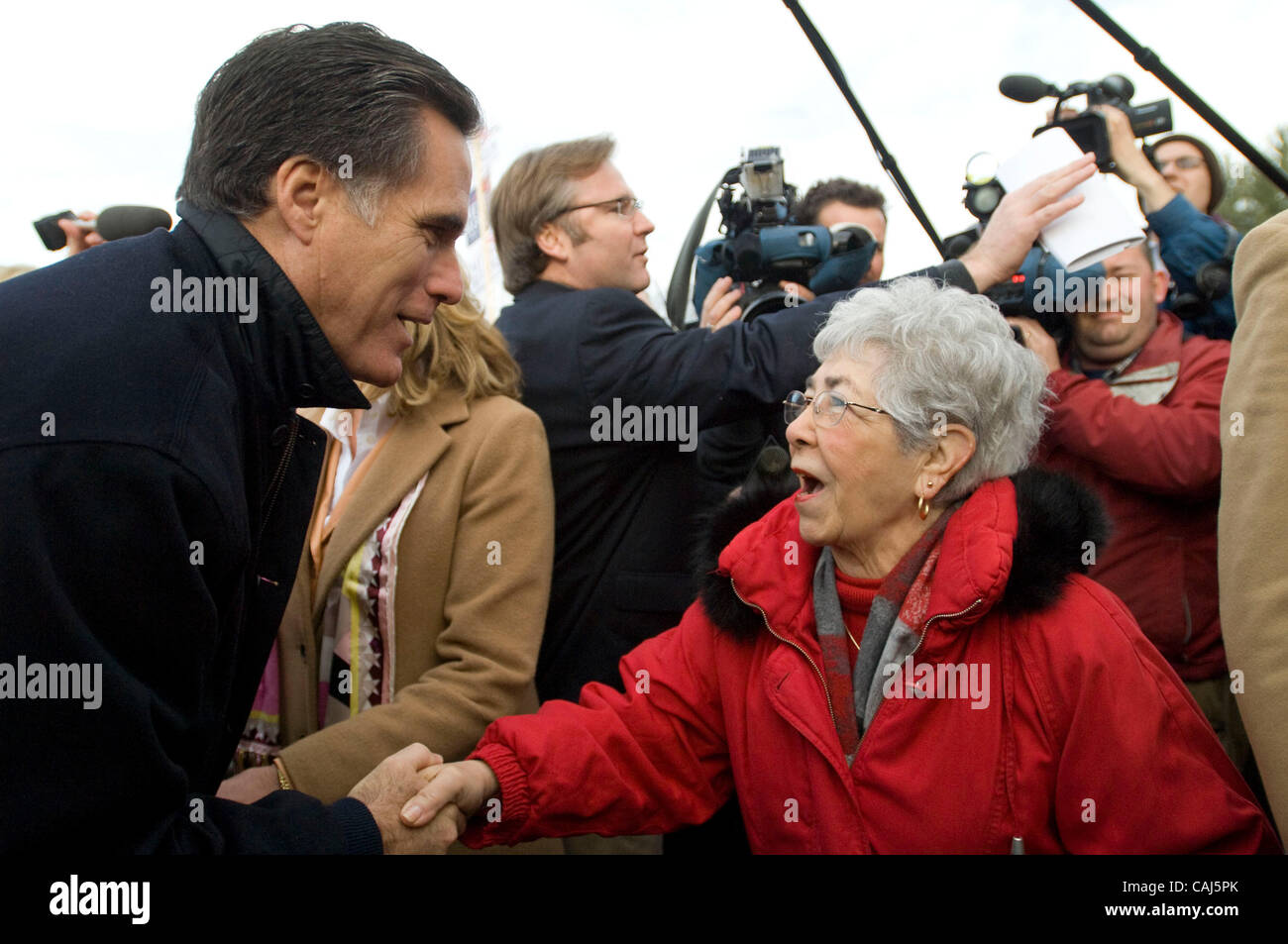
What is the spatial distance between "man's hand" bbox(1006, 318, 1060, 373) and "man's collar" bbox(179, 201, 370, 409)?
6.30 ft

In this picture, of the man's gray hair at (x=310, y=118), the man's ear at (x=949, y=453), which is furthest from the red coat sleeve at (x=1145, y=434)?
the man's gray hair at (x=310, y=118)

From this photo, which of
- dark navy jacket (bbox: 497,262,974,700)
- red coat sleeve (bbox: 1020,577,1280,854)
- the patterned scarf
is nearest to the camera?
red coat sleeve (bbox: 1020,577,1280,854)

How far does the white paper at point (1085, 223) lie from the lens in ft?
8.77

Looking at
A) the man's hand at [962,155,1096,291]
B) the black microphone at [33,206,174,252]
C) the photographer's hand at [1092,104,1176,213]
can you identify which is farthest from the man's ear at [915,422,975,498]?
the black microphone at [33,206,174,252]

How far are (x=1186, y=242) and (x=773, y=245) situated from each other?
1.16 metres

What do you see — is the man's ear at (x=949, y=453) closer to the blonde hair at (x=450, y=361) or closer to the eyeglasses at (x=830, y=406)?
the eyeglasses at (x=830, y=406)

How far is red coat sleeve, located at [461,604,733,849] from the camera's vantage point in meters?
2.20

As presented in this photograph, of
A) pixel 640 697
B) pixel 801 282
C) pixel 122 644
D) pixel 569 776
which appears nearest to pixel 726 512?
pixel 640 697

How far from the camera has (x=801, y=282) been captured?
319 cm

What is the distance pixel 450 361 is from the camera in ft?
9.00

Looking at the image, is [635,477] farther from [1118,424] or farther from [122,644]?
[122,644]

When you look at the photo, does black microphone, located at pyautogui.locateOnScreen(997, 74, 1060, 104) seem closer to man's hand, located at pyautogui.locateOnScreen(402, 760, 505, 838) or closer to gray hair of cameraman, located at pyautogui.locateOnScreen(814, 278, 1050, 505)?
gray hair of cameraman, located at pyautogui.locateOnScreen(814, 278, 1050, 505)

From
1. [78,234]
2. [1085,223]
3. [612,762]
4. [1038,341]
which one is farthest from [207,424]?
[78,234]
